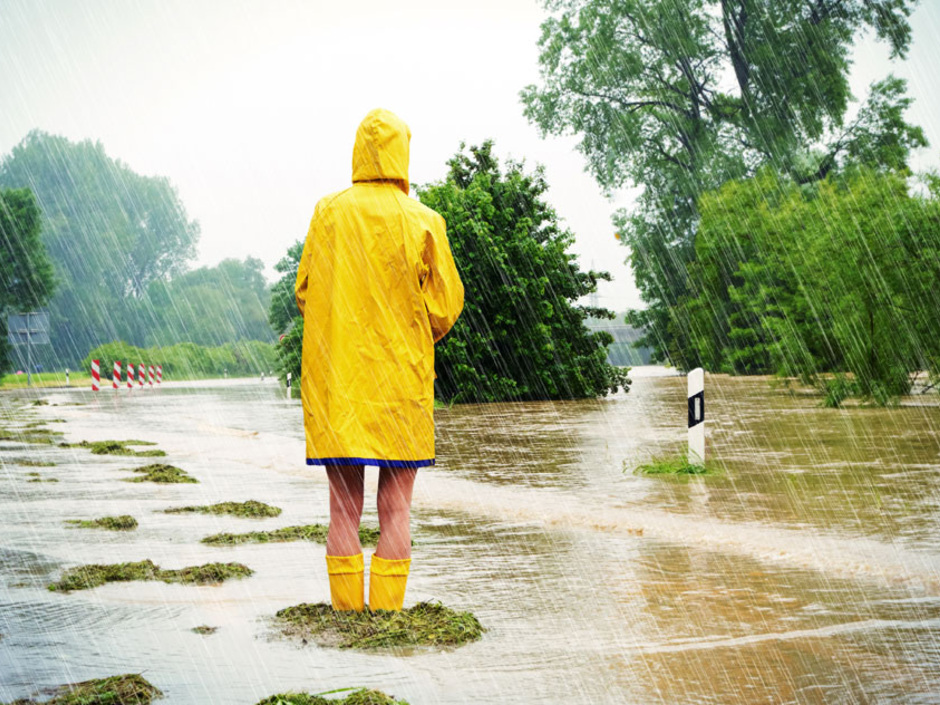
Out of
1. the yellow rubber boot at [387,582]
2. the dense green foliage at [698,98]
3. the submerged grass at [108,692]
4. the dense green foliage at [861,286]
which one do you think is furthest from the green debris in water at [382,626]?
the dense green foliage at [698,98]

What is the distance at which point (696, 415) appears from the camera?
388 inches

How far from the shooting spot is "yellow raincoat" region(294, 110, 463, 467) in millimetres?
4305

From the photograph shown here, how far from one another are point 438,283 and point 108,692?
6.69ft

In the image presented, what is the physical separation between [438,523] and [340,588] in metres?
3.00

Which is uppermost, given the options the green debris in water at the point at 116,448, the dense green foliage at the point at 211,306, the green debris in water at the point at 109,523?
the dense green foliage at the point at 211,306

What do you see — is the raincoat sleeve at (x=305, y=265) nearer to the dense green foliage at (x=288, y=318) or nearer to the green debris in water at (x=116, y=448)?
the green debris in water at (x=116, y=448)

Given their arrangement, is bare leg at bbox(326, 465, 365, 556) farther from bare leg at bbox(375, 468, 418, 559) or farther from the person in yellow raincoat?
bare leg at bbox(375, 468, 418, 559)

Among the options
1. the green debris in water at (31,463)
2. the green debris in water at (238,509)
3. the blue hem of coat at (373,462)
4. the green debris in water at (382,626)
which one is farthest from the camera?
the green debris in water at (31,463)

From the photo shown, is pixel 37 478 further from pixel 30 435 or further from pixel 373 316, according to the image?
pixel 373 316

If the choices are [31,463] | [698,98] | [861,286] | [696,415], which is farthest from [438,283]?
[698,98]

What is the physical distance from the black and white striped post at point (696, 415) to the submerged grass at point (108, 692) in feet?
22.4

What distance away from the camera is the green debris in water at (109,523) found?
7.05 metres

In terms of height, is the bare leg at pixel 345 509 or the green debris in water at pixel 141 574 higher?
the bare leg at pixel 345 509

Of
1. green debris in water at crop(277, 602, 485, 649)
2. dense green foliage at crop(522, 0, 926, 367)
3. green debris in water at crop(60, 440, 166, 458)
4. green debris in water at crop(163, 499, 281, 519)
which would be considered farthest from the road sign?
green debris in water at crop(277, 602, 485, 649)
